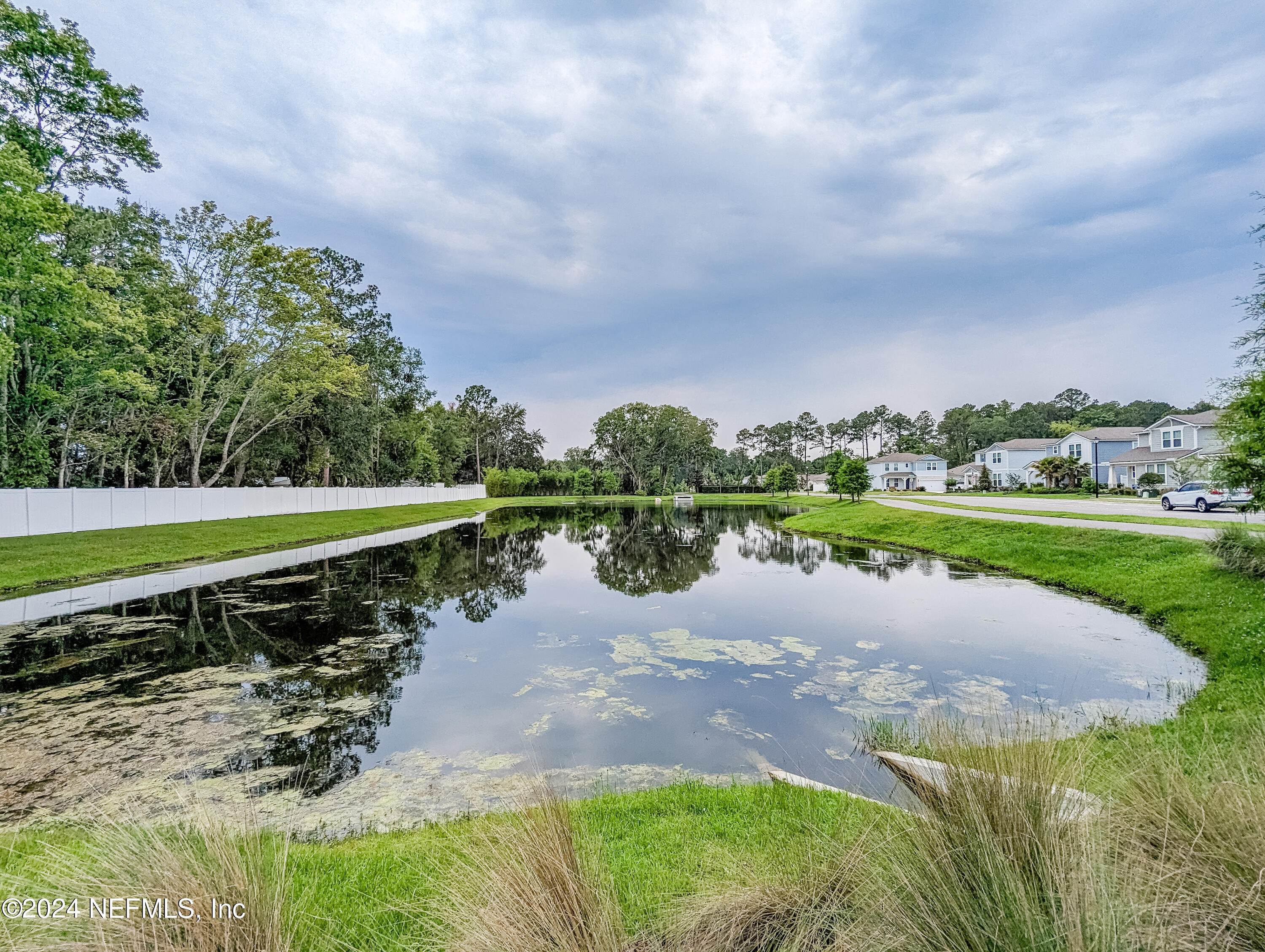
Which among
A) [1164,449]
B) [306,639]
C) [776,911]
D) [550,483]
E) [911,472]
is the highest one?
[1164,449]

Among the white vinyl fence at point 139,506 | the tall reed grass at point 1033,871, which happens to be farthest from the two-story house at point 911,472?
the tall reed grass at point 1033,871

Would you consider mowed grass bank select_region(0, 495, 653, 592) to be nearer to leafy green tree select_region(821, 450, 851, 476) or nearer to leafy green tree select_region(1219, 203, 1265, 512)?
leafy green tree select_region(1219, 203, 1265, 512)

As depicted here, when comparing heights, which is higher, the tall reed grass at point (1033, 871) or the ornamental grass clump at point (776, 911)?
the tall reed grass at point (1033, 871)

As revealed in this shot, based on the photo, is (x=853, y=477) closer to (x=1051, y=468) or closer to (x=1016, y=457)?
(x=1051, y=468)

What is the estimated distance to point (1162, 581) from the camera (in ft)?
34.7

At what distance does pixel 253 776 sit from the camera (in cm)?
454

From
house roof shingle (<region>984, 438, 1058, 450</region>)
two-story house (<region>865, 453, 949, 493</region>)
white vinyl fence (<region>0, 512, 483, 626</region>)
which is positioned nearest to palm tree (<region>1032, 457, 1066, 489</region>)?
house roof shingle (<region>984, 438, 1058, 450</region>)

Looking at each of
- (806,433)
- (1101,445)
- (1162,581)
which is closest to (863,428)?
(806,433)

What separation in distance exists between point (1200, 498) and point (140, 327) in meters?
42.2

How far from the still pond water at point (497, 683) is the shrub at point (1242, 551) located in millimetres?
2157

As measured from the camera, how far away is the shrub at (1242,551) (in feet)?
30.3

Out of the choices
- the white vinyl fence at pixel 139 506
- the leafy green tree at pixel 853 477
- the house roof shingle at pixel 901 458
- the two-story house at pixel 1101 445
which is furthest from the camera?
the house roof shingle at pixel 901 458

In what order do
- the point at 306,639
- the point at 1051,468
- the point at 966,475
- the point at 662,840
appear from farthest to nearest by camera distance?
the point at 966,475 < the point at 1051,468 < the point at 306,639 < the point at 662,840

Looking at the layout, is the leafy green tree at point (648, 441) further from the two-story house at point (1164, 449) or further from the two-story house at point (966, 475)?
the two-story house at point (1164, 449)
